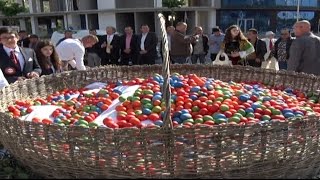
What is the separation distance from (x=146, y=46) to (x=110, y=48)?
3.39ft

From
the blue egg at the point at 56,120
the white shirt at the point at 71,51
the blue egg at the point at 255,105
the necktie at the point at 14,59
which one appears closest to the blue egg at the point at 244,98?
the blue egg at the point at 255,105

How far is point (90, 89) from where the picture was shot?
568cm

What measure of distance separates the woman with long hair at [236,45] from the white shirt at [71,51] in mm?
2631

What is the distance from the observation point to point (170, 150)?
8.98 feet

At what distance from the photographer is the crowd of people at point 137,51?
5535mm

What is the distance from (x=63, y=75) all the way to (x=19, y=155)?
8.87 feet

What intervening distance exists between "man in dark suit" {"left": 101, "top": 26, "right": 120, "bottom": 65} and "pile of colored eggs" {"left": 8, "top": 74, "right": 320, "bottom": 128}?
16.9 ft

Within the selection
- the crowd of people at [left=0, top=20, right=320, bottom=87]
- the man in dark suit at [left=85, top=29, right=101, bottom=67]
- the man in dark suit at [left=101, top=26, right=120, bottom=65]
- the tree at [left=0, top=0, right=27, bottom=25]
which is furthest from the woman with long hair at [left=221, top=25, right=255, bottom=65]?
the tree at [left=0, top=0, right=27, bottom=25]

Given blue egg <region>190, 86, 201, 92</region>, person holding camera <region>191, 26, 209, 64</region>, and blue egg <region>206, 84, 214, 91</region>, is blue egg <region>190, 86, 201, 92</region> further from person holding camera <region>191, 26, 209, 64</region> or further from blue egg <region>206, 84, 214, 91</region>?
person holding camera <region>191, 26, 209, 64</region>

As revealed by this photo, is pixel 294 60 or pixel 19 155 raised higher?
pixel 294 60

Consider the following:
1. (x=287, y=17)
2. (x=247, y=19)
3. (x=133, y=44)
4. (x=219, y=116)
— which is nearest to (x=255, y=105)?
(x=219, y=116)

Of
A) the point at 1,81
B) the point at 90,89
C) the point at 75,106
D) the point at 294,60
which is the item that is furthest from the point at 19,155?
the point at 294,60

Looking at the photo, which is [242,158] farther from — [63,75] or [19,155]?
[63,75]

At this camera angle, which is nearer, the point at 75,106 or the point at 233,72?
the point at 75,106
